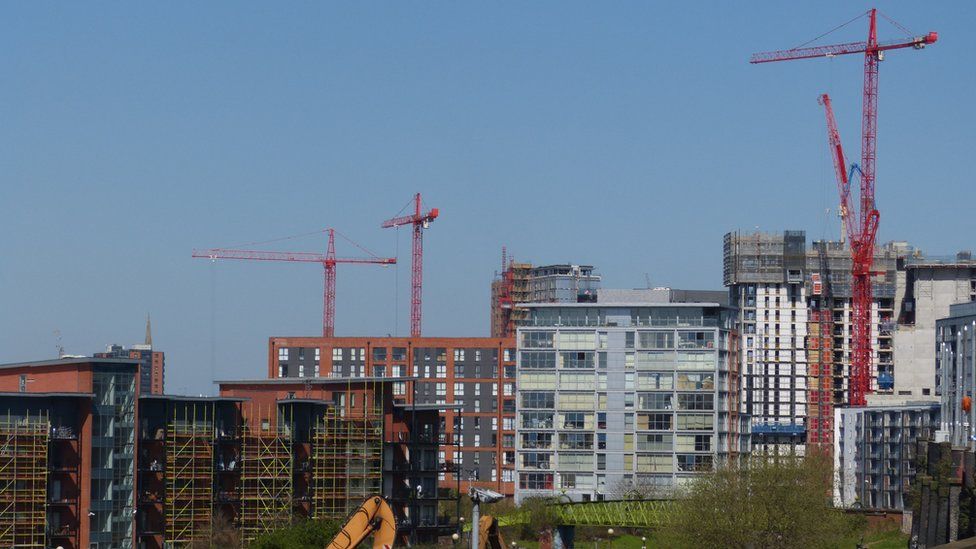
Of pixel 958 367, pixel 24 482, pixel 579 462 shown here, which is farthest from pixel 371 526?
pixel 958 367

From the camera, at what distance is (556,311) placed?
188875 millimetres

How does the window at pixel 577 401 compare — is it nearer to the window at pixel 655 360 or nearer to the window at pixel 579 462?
the window at pixel 579 462

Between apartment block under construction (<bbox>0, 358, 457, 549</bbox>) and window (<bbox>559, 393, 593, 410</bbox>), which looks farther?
window (<bbox>559, 393, 593, 410</bbox>)

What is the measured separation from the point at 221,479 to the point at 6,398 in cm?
1801

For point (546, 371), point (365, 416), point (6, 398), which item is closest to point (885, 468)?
point (546, 371)

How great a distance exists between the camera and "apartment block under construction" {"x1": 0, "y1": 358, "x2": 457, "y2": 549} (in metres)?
111

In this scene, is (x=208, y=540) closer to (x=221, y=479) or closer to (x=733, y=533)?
(x=221, y=479)

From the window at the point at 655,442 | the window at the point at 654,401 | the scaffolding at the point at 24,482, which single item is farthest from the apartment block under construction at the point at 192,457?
the window at the point at 655,442

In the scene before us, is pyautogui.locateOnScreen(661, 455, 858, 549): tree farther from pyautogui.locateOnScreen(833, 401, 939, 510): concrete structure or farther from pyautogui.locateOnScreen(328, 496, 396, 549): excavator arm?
pyautogui.locateOnScreen(833, 401, 939, 510): concrete structure

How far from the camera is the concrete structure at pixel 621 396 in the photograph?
183875 millimetres

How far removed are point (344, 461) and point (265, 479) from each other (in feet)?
29.6

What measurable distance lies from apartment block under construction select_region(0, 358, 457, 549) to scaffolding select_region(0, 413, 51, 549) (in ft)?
0.26

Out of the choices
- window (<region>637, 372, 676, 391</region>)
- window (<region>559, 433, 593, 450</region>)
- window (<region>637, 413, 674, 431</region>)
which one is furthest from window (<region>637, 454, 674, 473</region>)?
window (<region>637, 372, 676, 391</region>)

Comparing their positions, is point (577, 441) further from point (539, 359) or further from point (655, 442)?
point (539, 359)
